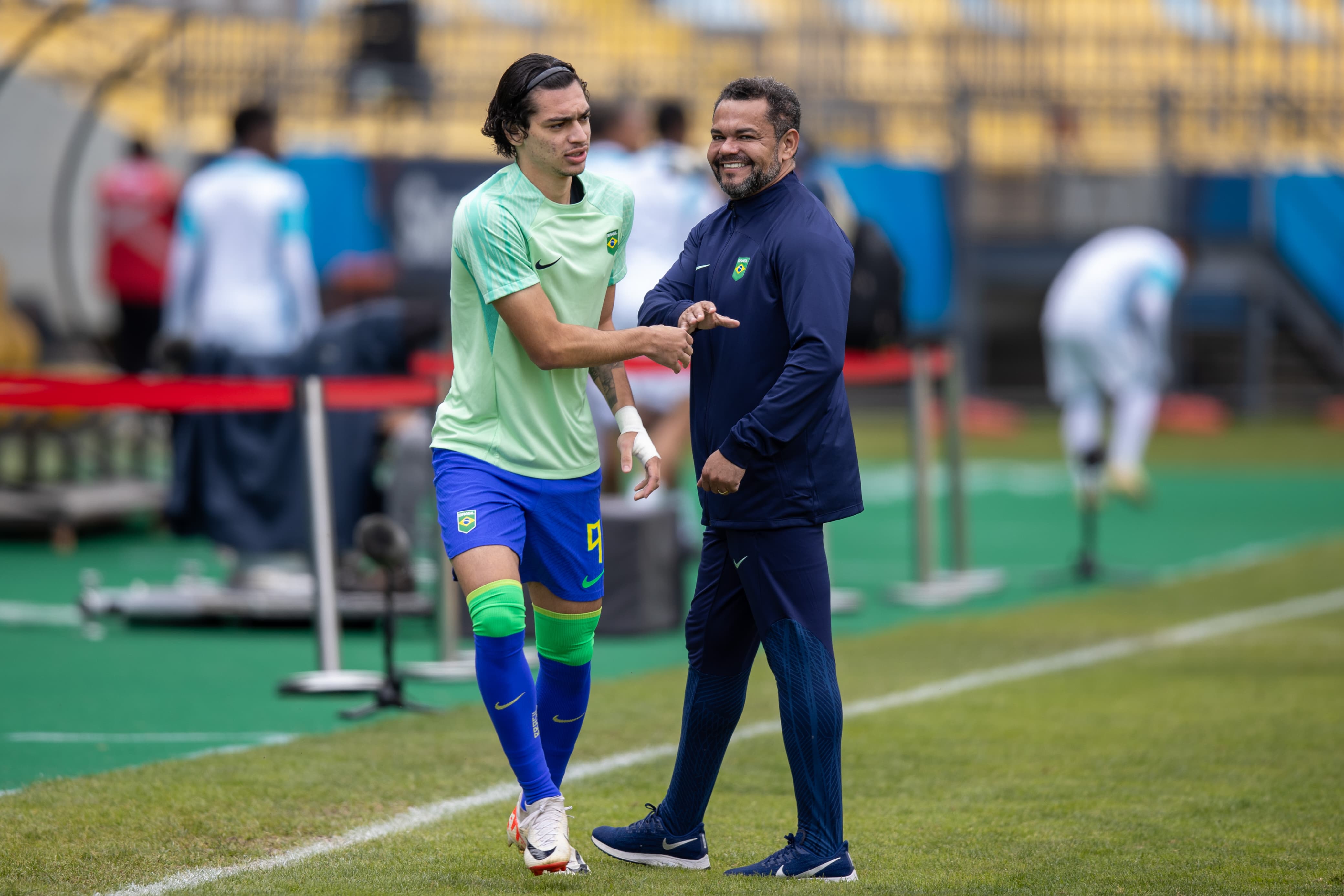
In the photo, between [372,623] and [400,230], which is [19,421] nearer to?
[372,623]

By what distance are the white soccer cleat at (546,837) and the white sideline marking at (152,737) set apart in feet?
6.38

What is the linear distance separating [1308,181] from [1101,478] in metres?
9.53

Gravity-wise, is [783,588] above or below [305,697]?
above

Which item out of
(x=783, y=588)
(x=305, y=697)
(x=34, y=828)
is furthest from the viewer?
(x=305, y=697)

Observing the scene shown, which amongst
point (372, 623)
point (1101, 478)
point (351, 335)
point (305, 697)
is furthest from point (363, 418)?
point (1101, 478)

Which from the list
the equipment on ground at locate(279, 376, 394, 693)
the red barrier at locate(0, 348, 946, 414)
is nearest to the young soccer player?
the red barrier at locate(0, 348, 946, 414)

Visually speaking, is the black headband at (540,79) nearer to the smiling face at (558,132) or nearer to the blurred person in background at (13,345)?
the smiling face at (558,132)

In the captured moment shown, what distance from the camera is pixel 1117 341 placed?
1384 centimetres

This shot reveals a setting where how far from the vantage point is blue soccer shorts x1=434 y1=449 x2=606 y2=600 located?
4582 millimetres

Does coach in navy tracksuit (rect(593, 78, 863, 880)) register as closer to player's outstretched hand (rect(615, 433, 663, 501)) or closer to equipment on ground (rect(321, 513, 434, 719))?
player's outstretched hand (rect(615, 433, 663, 501))

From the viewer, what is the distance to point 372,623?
8922 millimetres

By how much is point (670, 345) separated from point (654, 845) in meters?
1.32

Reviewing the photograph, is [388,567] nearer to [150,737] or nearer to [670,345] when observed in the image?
[150,737]

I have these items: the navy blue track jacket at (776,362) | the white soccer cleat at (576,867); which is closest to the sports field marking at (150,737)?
the white soccer cleat at (576,867)
